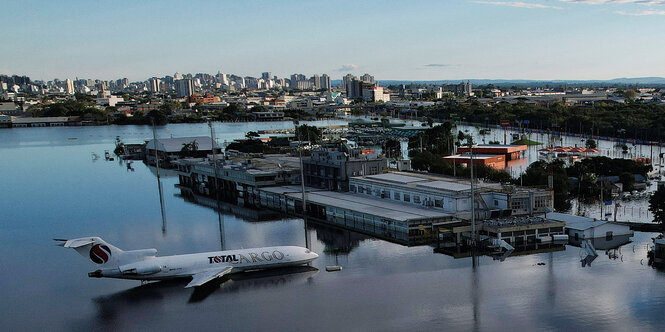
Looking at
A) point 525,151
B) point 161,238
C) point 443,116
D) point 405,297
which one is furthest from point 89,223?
point 443,116

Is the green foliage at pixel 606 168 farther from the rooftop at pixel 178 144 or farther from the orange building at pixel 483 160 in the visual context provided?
the rooftop at pixel 178 144

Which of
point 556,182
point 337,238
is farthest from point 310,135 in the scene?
point 337,238

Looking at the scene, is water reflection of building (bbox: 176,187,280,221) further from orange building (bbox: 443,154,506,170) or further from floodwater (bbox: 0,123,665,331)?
orange building (bbox: 443,154,506,170)

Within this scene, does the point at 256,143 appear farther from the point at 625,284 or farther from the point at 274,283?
the point at 625,284

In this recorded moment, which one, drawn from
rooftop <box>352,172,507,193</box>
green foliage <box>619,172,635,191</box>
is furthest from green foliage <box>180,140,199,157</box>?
green foliage <box>619,172,635,191</box>

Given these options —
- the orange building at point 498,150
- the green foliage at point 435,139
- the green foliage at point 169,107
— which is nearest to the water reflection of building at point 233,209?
the orange building at point 498,150

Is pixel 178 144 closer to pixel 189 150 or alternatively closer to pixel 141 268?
pixel 189 150
